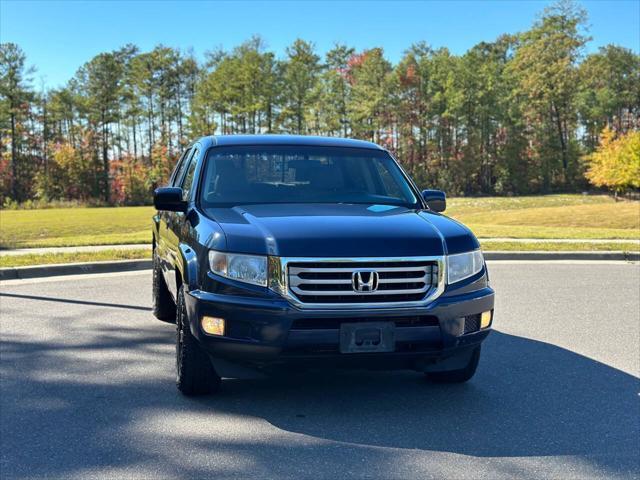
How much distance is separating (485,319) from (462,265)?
0.42 metres

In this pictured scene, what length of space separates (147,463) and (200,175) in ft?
7.84

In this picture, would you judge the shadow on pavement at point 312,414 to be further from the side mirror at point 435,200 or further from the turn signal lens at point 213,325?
the side mirror at point 435,200

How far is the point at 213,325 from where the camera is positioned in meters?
4.02

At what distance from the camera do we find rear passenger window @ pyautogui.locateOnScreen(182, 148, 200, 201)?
18.1ft

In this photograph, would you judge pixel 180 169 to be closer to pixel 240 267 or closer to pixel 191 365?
pixel 191 365

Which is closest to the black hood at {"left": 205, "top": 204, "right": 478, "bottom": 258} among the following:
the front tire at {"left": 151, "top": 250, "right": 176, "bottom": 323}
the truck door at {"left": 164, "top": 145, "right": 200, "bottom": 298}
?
the truck door at {"left": 164, "top": 145, "right": 200, "bottom": 298}

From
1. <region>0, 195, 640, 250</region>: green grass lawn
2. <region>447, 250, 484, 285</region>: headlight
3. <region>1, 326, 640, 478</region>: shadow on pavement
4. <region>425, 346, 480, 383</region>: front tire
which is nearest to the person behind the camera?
<region>1, 326, 640, 478</region>: shadow on pavement

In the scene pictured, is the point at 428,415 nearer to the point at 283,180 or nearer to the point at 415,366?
the point at 415,366

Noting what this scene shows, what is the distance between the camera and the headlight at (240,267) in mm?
3957

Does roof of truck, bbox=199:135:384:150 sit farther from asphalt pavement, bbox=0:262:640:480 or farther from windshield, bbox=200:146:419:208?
asphalt pavement, bbox=0:262:640:480

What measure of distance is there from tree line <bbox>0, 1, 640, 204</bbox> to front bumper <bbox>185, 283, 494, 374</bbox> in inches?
2732

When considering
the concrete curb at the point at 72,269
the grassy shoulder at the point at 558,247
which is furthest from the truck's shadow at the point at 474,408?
the grassy shoulder at the point at 558,247

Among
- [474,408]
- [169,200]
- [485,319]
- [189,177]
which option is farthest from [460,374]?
[189,177]

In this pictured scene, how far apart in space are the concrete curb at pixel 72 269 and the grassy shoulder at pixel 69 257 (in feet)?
1.14
